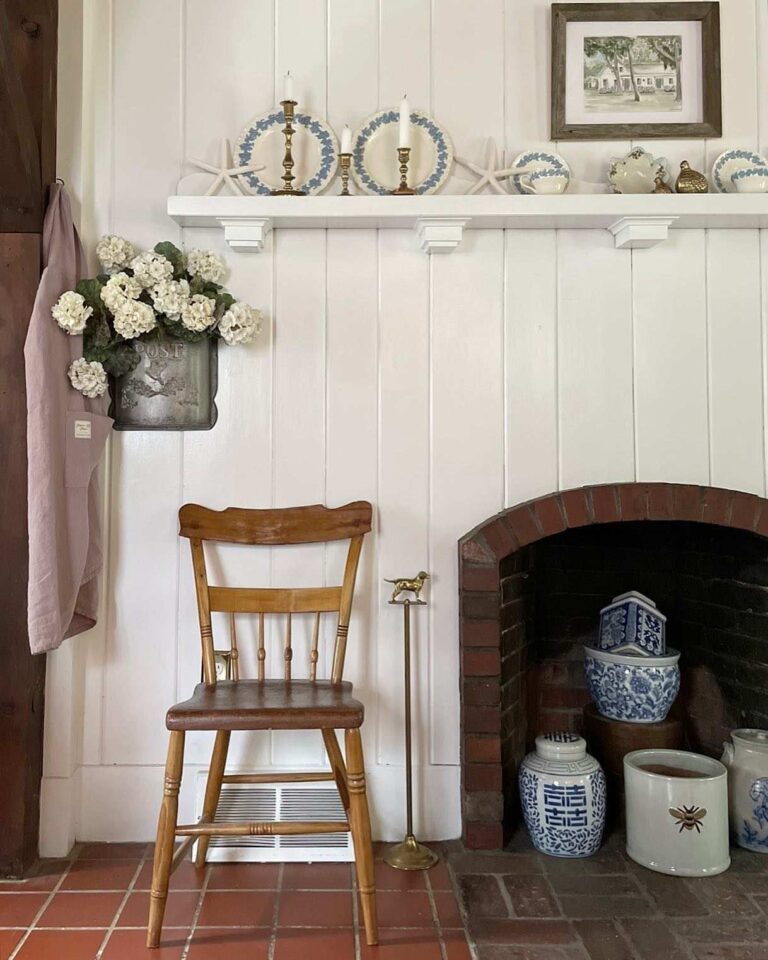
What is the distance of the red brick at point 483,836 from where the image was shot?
218 cm

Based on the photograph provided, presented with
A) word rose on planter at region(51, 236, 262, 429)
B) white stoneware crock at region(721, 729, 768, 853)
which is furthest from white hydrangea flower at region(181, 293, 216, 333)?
white stoneware crock at region(721, 729, 768, 853)

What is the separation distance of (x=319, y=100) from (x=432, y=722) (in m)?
1.81

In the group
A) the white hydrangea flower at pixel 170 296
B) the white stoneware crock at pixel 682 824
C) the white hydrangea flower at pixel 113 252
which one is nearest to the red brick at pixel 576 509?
the white stoneware crock at pixel 682 824

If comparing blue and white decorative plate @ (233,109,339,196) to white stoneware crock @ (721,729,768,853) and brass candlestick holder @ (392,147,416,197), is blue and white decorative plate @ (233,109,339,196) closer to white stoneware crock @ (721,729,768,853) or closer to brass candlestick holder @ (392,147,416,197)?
brass candlestick holder @ (392,147,416,197)

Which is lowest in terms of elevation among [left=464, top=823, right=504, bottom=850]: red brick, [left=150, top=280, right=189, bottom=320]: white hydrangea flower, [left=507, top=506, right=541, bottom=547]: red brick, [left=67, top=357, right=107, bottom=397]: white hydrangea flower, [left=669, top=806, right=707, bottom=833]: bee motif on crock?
[left=464, top=823, right=504, bottom=850]: red brick

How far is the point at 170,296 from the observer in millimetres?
2127

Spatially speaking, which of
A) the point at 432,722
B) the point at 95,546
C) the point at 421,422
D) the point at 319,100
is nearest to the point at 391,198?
the point at 319,100

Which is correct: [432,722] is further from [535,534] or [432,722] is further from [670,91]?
[670,91]

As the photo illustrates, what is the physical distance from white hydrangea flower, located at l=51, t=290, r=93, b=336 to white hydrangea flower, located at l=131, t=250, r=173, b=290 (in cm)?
17

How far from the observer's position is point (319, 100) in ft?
7.66

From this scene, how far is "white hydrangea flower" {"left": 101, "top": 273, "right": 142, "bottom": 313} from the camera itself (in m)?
2.10

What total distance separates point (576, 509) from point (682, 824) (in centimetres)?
85

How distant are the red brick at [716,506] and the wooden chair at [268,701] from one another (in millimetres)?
928

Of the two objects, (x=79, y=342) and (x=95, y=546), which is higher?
(x=79, y=342)
